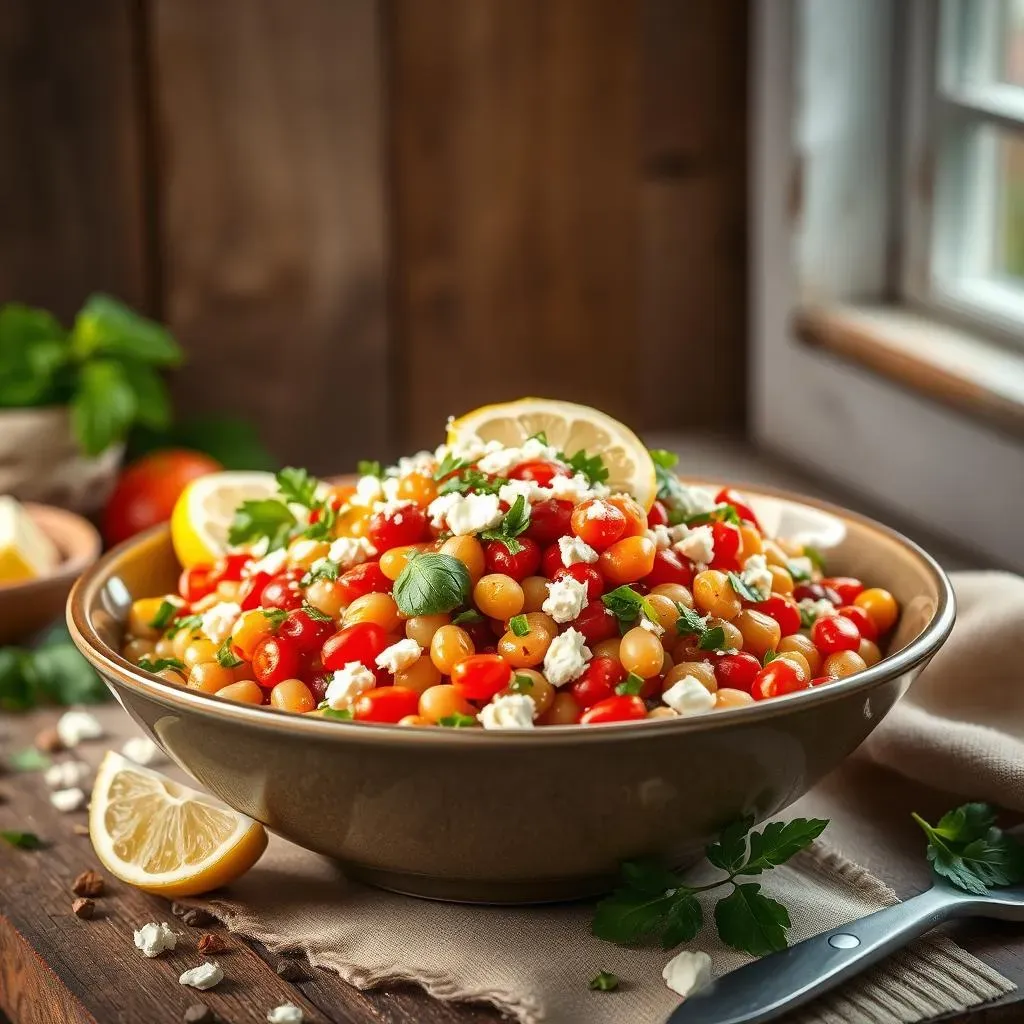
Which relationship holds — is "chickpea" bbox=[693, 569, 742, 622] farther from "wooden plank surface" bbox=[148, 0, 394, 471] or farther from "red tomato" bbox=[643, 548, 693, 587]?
"wooden plank surface" bbox=[148, 0, 394, 471]

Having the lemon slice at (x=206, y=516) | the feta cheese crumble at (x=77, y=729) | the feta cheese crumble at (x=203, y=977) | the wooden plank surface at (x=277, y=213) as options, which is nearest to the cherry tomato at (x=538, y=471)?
the lemon slice at (x=206, y=516)

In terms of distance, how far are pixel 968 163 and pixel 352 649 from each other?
1550 millimetres

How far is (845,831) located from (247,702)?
568mm

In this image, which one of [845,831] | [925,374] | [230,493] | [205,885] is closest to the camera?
[205,885]

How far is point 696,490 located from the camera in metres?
1.51

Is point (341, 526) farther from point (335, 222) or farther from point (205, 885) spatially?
point (335, 222)

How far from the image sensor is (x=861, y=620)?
Answer: 146 cm

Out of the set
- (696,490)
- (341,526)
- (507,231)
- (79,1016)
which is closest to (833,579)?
(696,490)

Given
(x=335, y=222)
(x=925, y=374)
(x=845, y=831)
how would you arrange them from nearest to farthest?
(x=845, y=831) < (x=925, y=374) < (x=335, y=222)

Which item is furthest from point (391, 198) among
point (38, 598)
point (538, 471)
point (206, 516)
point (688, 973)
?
point (688, 973)

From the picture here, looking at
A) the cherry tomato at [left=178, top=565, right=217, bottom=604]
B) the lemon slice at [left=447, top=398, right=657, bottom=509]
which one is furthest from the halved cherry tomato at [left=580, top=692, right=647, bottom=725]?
the cherry tomato at [left=178, top=565, right=217, bottom=604]

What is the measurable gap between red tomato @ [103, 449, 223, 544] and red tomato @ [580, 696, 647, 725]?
4.31ft

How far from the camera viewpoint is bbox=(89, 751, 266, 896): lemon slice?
139 centimetres

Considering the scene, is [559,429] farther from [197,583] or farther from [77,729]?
[77,729]
